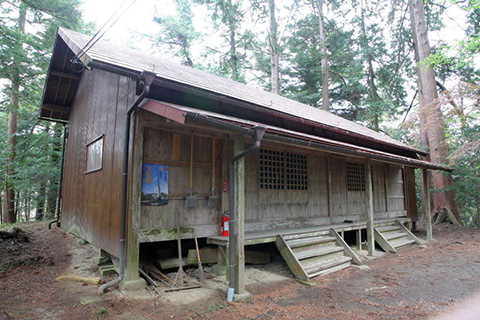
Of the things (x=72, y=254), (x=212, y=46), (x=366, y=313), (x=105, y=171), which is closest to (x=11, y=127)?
(x=72, y=254)

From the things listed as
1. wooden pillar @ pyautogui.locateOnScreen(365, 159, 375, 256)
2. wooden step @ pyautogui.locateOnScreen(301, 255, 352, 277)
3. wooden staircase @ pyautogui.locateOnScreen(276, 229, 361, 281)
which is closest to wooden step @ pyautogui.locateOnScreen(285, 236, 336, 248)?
wooden staircase @ pyautogui.locateOnScreen(276, 229, 361, 281)

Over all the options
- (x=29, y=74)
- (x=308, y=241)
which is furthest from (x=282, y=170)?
(x=29, y=74)

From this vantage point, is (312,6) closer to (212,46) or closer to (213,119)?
(212,46)

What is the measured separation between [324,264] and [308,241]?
59cm

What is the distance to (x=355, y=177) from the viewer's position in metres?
9.19

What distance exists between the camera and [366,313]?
381 centimetres

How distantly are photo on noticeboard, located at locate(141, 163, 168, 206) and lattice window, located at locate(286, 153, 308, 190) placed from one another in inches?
130

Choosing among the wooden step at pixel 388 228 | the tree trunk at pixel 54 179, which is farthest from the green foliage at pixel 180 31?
the wooden step at pixel 388 228

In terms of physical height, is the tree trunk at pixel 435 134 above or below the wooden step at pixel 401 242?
above

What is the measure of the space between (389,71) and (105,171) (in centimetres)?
1646

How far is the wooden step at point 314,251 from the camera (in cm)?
568

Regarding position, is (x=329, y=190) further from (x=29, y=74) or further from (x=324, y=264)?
(x=29, y=74)

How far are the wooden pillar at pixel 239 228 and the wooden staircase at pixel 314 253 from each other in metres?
1.40

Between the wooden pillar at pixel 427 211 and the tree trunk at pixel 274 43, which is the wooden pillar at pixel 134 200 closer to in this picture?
the wooden pillar at pixel 427 211
